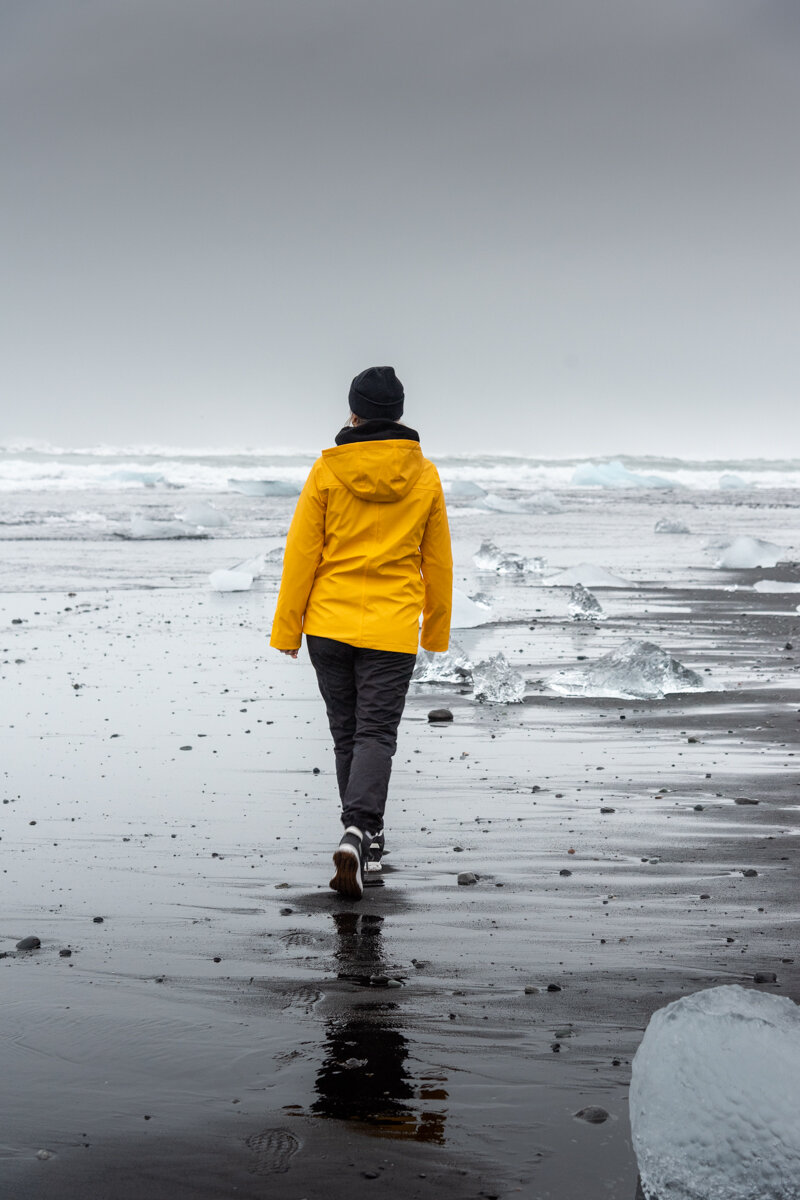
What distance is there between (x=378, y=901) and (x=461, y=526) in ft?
64.6

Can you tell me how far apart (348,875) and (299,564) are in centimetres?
105

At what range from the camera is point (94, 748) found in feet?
17.7

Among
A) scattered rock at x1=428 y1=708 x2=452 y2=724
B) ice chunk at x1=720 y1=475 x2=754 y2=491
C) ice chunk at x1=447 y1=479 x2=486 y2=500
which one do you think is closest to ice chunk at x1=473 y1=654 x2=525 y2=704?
scattered rock at x1=428 y1=708 x2=452 y2=724

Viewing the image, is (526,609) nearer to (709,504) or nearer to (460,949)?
(460,949)

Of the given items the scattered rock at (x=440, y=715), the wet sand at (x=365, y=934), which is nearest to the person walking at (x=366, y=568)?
the wet sand at (x=365, y=934)

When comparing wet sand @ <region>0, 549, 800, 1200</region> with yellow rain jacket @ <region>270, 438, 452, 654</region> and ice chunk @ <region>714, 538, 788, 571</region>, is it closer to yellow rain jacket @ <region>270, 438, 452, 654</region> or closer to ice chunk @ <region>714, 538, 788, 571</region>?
yellow rain jacket @ <region>270, 438, 452, 654</region>

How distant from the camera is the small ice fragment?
43.0 meters

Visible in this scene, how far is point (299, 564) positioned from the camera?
400cm

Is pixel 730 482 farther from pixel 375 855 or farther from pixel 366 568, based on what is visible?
pixel 375 855

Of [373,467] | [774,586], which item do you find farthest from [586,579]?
[373,467]

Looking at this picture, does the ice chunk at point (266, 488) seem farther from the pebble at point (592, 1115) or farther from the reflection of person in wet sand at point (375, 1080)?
the pebble at point (592, 1115)

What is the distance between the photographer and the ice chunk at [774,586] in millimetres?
12211

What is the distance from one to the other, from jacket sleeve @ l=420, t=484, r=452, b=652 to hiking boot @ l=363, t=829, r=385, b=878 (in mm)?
677

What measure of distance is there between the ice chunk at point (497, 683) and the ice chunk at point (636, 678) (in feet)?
0.88
